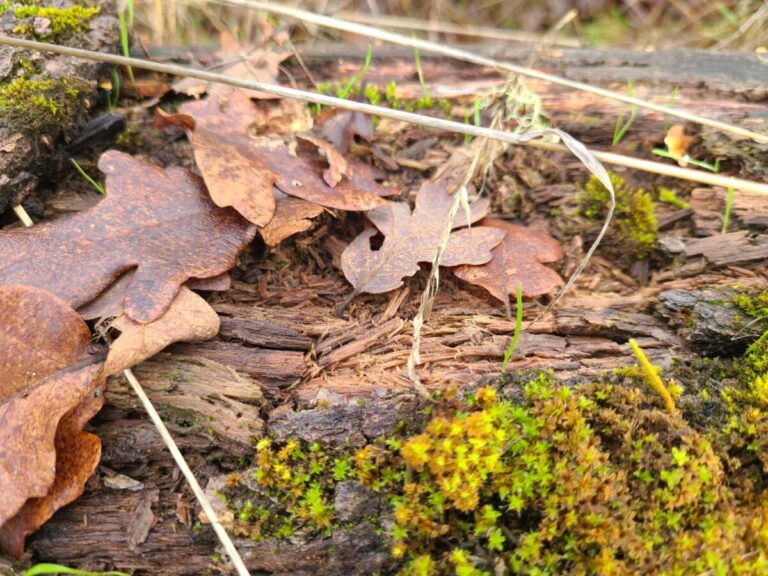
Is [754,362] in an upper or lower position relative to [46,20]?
lower

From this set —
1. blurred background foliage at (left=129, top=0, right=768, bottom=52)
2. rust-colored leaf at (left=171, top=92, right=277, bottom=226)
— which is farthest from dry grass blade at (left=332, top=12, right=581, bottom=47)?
rust-colored leaf at (left=171, top=92, right=277, bottom=226)

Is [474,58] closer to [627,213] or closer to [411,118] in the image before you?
[411,118]

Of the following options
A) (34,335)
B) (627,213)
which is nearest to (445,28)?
(627,213)

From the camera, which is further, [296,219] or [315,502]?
[296,219]

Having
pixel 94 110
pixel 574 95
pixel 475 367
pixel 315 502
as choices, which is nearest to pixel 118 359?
pixel 315 502

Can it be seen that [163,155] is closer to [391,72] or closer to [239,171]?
[239,171]

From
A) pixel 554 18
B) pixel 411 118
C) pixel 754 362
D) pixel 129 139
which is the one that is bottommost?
pixel 754 362
